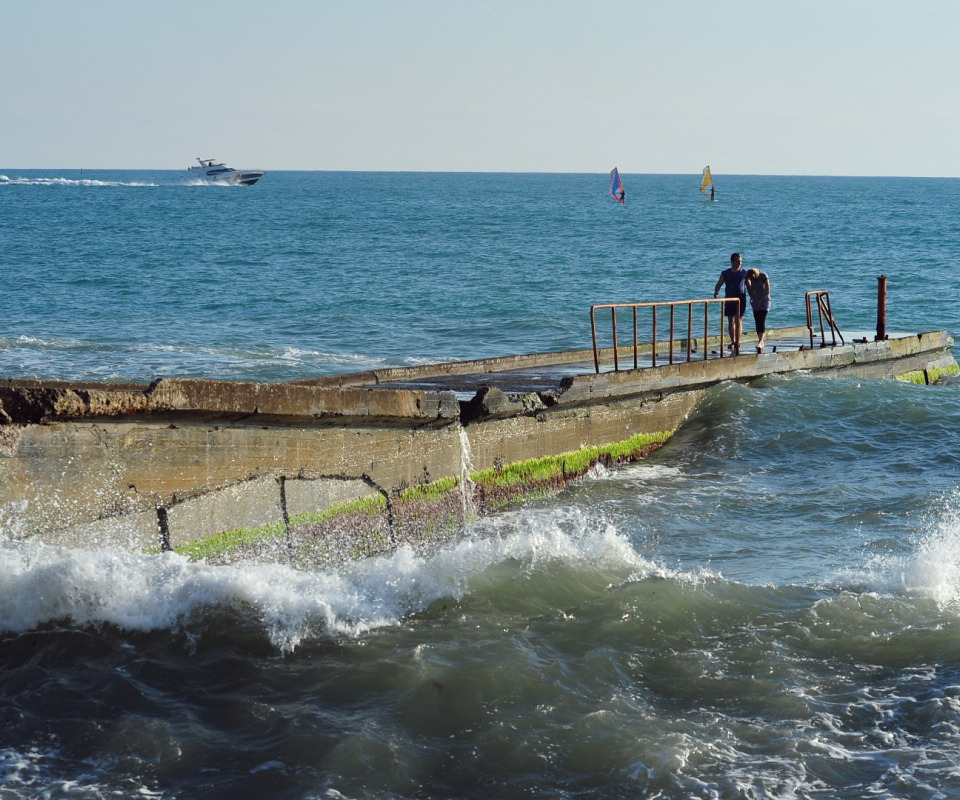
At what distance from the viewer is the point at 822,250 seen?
178 feet

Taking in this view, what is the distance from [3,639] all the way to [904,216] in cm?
8285

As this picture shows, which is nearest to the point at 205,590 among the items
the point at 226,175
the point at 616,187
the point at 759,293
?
the point at 759,293

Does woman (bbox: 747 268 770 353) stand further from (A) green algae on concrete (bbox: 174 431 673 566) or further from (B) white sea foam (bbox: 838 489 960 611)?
(B) white sea foam (bbox: 838 489 960 611)

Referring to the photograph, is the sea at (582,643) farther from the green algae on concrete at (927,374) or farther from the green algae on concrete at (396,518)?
the green algae on concrete at (927,374)

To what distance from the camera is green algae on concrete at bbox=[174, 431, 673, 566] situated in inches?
351

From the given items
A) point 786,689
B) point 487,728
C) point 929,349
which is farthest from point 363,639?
point 929,349

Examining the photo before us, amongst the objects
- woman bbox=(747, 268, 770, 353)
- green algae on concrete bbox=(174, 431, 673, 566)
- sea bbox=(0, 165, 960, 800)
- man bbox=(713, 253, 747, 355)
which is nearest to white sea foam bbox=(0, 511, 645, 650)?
sea bbox=(0, 165, 960, 800)

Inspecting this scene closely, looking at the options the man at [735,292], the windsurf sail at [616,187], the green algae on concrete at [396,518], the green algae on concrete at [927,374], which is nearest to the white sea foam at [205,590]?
the green algae on concrete at [396,518]

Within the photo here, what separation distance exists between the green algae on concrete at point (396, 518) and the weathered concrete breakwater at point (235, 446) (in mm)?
85

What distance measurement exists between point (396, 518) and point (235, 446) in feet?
6.56

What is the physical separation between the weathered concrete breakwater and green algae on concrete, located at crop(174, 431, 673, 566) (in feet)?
0.28

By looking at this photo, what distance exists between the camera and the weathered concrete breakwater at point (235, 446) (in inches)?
308

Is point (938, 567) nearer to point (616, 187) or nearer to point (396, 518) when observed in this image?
point (396, 518)

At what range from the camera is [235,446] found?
28.9ft
